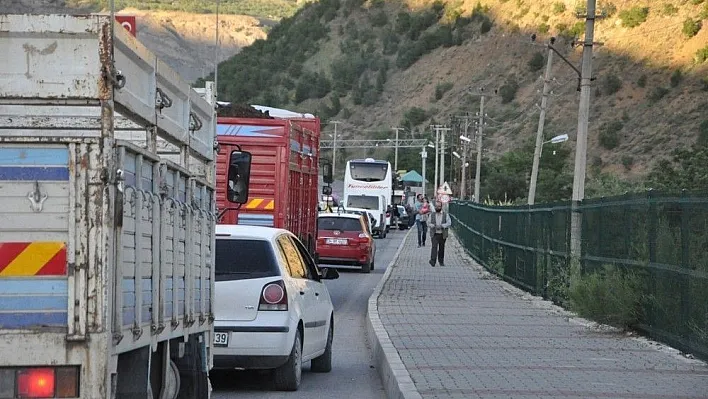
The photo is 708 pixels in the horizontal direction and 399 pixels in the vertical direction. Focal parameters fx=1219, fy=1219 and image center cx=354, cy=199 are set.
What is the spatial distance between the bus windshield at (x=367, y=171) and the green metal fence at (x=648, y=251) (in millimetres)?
46925

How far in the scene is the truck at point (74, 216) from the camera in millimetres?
5816

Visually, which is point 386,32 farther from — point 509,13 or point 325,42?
point 509,13

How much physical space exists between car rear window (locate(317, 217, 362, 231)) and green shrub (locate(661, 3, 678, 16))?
215 ft

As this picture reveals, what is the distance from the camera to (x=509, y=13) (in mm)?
113438

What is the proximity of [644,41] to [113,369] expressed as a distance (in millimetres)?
89416

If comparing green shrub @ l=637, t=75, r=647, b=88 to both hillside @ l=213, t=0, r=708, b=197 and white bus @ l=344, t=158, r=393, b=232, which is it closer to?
hillside @ l=213, t=0, r=708, b=197

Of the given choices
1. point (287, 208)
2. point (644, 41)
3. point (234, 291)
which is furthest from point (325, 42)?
point (234, 291)

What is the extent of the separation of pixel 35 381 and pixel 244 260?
5.86 metres

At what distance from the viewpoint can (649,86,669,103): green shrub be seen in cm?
8064

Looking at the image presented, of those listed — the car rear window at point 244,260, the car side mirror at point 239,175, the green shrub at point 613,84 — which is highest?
the green shrub at point 613,84

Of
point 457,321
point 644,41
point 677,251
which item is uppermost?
point 644,41

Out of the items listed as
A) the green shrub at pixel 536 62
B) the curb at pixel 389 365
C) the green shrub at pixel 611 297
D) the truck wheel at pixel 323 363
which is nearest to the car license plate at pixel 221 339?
the curb at pixel 389 365

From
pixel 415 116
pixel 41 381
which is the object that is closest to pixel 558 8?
pixel 415 116

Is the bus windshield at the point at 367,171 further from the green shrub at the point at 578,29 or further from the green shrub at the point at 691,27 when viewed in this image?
the green shrub at the point at 578,29
